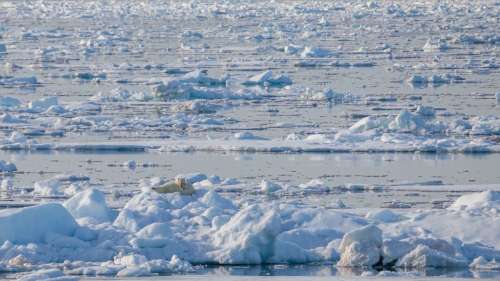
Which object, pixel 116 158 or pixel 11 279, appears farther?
pixel 116 158

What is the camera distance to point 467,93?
23.6 metres

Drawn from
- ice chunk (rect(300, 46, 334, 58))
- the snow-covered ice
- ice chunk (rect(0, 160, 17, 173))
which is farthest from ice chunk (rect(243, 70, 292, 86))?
ice chunk (rect(0, 160, 17, 173))

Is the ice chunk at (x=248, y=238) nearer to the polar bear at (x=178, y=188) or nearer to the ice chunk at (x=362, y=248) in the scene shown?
the ice chunk at (x=362, y=248)

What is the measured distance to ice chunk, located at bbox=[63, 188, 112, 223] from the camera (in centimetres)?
1059

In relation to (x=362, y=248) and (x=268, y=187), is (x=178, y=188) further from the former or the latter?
(x=362, y=248)

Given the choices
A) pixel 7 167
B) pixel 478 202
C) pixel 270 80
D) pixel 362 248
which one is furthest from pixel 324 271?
pixel 270 80

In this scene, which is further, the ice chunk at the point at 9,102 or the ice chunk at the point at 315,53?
the ice chunk at the point at 315,53

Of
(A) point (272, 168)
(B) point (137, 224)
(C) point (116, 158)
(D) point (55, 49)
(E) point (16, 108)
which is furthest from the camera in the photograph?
(D) point (55, 49)

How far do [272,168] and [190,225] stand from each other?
432 cm

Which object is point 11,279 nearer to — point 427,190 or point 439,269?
point 439,269

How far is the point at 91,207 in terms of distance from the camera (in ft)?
34.9

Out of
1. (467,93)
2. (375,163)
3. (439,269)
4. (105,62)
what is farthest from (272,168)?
(105,62)

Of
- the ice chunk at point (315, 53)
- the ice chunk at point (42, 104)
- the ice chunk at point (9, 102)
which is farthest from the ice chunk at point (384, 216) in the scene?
the ice chunk at point (315, 53)

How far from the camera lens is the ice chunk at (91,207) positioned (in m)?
10.6
